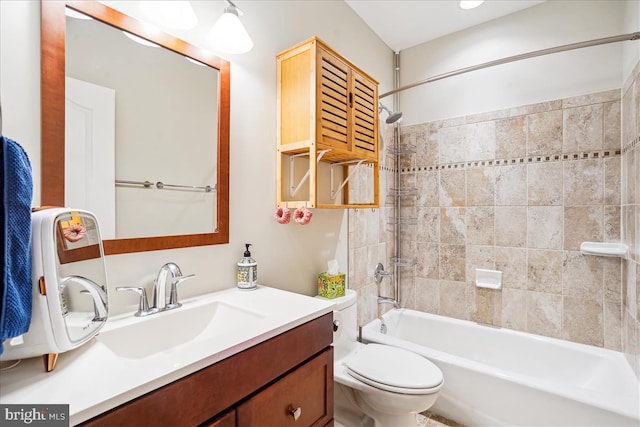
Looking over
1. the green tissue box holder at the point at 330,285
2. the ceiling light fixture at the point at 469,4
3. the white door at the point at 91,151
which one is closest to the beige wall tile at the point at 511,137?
the ceiling light fixture at the point at 469,4

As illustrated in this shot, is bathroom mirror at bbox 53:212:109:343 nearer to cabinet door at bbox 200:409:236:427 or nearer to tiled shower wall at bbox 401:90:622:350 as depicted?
cabinet door at bbox 200:409:236:427

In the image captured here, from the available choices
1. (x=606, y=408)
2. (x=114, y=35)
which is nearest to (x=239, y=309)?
(x=114, y=35)

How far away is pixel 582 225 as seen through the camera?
1.99 meters

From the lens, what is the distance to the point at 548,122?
2.10 meters

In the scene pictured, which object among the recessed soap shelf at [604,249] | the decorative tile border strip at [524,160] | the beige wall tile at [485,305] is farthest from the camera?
the beige wall tile at [485,305]

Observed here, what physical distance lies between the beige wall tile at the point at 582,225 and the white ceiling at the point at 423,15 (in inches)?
58.2

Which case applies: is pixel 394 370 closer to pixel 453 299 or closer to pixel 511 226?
pixel 453 299

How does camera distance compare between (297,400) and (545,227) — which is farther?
(545,227)

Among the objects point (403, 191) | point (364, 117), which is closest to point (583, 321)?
point (403, 191)

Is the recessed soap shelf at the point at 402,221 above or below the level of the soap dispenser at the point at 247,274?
above

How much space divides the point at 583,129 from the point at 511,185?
53 cm

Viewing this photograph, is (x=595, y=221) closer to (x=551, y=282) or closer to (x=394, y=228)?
(x=551, y=282)

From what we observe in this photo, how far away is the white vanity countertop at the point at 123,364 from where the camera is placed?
21.0 inches

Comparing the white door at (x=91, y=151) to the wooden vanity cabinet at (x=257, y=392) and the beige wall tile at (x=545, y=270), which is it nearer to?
the wooden vanity cabinet at (x=257, y=392)
